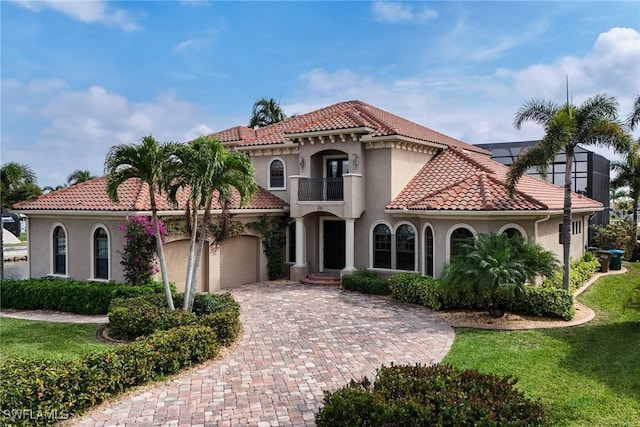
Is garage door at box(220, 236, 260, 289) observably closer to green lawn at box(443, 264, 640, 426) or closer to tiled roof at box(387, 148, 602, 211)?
tiled roof at box(387, 148, 602, 211)

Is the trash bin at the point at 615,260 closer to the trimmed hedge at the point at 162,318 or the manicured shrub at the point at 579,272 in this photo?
the manicured shrub at the point at 579,272

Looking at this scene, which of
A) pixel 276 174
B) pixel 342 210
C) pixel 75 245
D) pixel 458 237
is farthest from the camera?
pixel 276 174

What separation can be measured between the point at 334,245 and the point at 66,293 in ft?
38.3

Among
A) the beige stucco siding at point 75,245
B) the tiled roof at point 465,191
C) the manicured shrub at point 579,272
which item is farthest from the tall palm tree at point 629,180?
the beige stucco siding at point 75,245

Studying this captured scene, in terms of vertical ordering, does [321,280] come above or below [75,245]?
below

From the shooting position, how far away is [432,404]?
6.57 metres

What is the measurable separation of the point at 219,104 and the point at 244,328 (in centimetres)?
1189

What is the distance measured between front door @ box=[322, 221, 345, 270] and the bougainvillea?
8.89m

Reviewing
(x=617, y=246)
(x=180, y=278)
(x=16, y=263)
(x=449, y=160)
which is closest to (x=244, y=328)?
(x=180, y=278)

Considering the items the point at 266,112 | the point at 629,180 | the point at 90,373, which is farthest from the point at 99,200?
the point at 629,180

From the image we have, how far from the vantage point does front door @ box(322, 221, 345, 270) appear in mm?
22234

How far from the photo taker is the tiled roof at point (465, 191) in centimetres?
1622

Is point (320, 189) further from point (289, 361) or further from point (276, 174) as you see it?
point (289, 361)

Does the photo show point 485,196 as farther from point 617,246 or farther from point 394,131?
point 617,246
